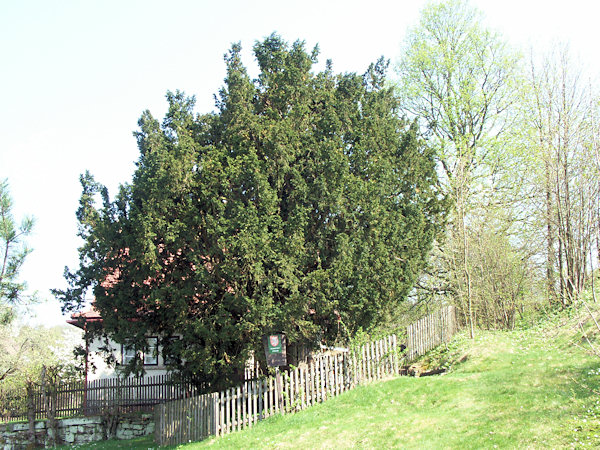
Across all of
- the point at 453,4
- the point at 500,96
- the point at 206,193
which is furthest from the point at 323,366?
the point at 453,4

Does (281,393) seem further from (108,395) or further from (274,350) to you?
(108,395)

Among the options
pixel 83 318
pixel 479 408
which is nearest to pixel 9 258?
pixel 83 318

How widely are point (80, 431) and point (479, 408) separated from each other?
1304 centimetres

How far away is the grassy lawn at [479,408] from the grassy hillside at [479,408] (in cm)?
2

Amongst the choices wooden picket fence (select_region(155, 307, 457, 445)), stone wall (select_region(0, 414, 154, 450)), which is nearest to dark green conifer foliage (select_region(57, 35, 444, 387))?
wooden picket fence (select_region(155, 307, 457, 445))

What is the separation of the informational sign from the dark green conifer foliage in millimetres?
226

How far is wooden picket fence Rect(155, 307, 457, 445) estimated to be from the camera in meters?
12.3

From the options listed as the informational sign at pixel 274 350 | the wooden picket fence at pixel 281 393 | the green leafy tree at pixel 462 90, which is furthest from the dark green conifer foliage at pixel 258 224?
the green leafy tree at pixel 462 90

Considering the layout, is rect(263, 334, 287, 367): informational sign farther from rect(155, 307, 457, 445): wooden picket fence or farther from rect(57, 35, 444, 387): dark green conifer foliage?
rect(155, 307, 457, 445): wooden picket fence

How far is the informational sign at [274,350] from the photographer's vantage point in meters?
12.1

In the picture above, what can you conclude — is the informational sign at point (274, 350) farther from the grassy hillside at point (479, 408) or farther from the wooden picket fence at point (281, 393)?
the grassy hillside at point (479, 408)

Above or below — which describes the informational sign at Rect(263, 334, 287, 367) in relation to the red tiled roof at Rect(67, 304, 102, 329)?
below

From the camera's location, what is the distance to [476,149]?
2239cm

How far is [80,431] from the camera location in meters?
16.9
